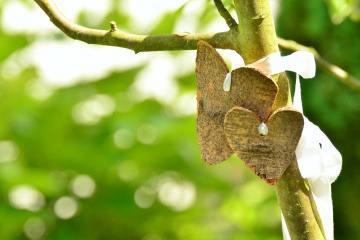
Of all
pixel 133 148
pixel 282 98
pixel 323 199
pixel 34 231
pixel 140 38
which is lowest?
pixel 323 199

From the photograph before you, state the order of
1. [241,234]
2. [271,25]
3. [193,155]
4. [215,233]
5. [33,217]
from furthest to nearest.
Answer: [215,233]
[241,234]
[193,155]
[33,217]
[271,25]

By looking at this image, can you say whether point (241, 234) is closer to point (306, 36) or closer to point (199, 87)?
point (306, 36)

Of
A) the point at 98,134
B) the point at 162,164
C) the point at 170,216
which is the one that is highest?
the point at 98,134

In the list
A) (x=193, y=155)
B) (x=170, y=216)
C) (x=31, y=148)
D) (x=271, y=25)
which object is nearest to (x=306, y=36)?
(x=193, y=155)

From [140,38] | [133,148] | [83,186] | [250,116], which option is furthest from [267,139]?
[83,186]

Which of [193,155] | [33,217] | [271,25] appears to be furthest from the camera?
[193,155]

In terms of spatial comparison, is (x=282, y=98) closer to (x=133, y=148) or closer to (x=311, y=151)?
(x=311, y=151)

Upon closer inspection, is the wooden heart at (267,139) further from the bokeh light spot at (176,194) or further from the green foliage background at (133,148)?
the bokeh light spot at (176,194)

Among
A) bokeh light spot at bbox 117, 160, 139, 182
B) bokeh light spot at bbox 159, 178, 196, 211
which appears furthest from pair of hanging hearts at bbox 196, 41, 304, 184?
bokeh light spot at bbox 159, 178, 196, 211

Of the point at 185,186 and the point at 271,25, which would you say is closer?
the point at 271,25
